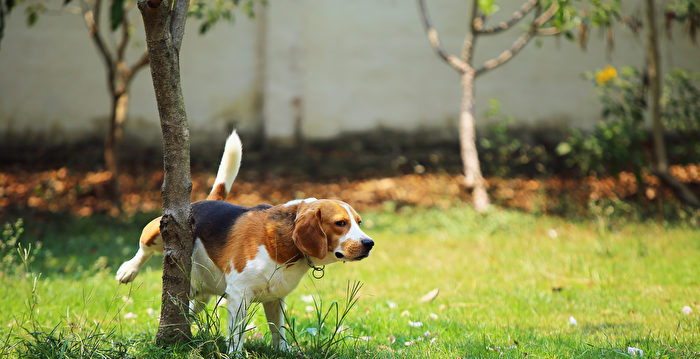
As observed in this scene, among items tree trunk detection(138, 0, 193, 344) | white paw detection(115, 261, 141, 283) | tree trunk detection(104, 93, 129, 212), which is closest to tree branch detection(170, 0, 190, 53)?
tree trunk detection(138, 0, 193, 344)

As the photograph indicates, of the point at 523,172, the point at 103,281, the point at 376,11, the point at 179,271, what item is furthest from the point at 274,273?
the point at 376,11

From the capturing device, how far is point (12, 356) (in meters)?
2.56

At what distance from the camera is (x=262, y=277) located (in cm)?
254

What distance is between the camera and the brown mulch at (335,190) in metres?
7.24

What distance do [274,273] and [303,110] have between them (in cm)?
696

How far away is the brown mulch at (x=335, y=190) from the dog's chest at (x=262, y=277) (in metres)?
4.91

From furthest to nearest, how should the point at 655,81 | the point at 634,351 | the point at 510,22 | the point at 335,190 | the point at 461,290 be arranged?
1. the point at 335,190
2. the point at 510,22
3. the point at 655,81
4. the point at 461,290
5. the point at 634,351

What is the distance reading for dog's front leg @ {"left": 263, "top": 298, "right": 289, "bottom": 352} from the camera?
2.76 metres

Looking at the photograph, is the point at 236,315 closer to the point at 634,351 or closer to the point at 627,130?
the point at 634,351

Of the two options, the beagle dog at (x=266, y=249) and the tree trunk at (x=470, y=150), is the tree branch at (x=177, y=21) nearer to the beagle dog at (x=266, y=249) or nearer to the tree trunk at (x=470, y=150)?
the beagle dog at (x=266, y=249)

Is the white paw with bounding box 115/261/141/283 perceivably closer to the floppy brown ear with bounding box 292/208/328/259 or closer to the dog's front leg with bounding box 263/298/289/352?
the dog's front leg with bounding box 263/298/289/352

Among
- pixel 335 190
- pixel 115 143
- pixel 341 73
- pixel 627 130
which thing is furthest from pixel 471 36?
pixel 115 143

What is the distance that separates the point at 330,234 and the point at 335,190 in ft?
19.1

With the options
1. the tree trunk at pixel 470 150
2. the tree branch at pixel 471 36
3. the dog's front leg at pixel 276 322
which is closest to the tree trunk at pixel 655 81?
the tree branch at pixel 471 36
